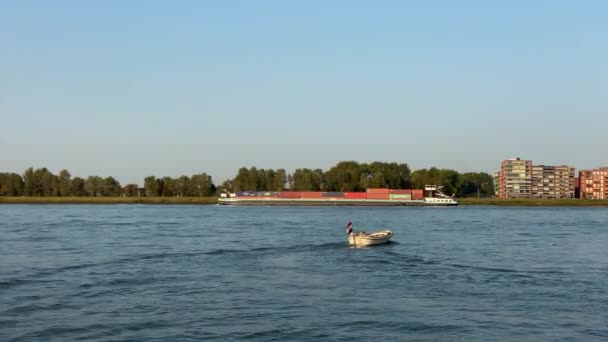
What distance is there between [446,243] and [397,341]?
109 ft

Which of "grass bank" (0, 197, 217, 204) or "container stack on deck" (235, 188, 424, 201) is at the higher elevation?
"container stack on deck" (235, 188, 424, 201)

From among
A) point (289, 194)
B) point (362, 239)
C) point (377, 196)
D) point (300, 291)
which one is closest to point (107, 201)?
point (289, 194)

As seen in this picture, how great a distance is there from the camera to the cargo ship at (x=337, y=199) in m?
175

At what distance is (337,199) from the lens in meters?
180

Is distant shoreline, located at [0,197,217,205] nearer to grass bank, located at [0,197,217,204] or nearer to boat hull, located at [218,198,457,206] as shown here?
grass bank, located at [0,197,217,204]

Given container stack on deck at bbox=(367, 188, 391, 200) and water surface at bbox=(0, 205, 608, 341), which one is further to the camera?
container stack on deck at bbox=(367, 188, 391, 200)

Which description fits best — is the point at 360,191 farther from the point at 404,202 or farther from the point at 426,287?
the point at 426,287

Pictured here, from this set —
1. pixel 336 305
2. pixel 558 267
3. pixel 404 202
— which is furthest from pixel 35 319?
pixel 404 202

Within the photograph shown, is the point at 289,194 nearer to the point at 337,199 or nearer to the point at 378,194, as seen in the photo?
the point at 337,199

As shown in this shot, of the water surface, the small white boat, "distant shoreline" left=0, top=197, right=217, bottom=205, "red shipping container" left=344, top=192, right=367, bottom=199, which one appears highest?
"red shipping container" left=344, top=192, right=367, bottom=199

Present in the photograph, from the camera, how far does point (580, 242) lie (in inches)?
2103

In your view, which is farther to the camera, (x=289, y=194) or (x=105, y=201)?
(x=105, y=201)

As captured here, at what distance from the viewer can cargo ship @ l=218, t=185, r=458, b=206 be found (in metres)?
175

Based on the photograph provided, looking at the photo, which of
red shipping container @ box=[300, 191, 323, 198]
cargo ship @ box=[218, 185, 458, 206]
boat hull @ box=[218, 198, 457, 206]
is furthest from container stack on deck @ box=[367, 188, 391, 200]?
red shipping container @ box=[300, 191, 323, 198]
